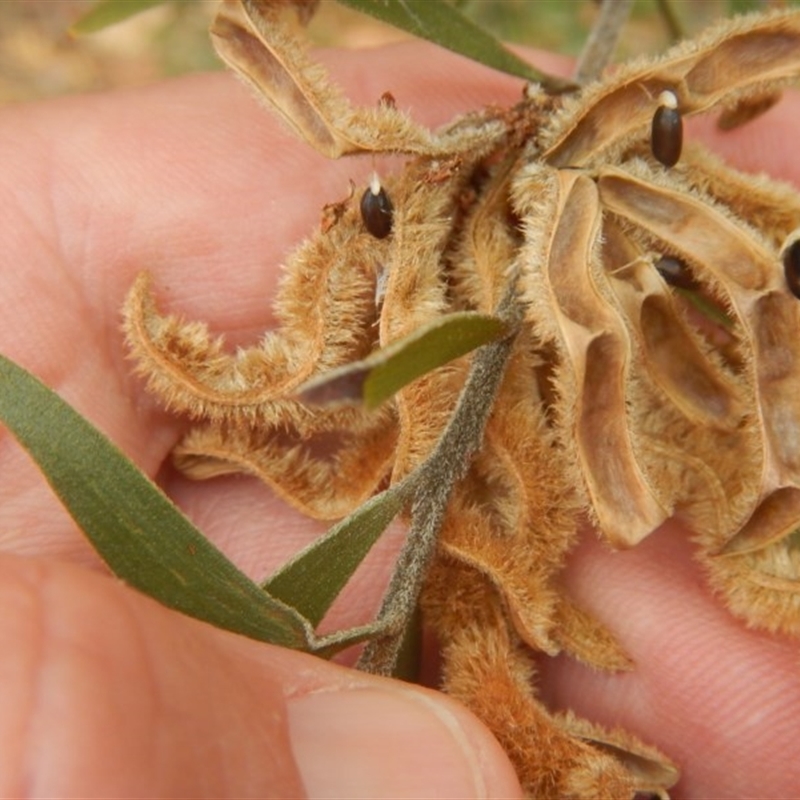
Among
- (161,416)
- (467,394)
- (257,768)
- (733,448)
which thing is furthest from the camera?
(161,416)

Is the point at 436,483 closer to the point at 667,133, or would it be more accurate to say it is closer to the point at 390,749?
the point at 390,749

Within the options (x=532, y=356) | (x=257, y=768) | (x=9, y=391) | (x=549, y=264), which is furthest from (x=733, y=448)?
(x=9, y=391)

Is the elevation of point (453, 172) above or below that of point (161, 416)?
above

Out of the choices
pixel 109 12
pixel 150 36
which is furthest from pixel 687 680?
pixel 150 36

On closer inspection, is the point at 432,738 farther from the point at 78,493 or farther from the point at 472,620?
the point at 78,493

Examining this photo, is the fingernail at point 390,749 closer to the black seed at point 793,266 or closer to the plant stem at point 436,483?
the plant stem at point 436,483

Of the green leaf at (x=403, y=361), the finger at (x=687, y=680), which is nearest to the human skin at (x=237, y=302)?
the finger at (x=687, y=680)

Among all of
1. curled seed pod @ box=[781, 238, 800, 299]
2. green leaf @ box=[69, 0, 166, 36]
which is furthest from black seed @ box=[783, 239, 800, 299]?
green leaf @ box=[69, 0, 166, 36]
